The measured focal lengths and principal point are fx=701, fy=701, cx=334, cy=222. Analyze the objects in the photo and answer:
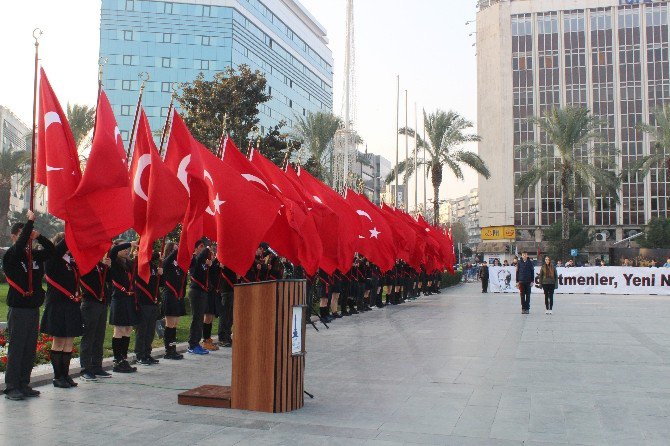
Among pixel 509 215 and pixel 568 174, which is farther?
pixel 509 215

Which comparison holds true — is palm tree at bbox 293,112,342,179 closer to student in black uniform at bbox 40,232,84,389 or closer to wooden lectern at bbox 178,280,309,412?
student in black uniform at bbox 40,232,84,389

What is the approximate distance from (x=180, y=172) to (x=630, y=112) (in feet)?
242

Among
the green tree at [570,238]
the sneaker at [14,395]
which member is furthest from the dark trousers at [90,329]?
the green tree at [570,238]

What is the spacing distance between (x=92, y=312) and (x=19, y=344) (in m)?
1.39

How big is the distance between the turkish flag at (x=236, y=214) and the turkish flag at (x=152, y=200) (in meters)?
0.43

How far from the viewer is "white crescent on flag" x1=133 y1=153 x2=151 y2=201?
8406 millimetres

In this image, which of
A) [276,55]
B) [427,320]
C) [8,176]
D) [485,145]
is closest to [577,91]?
[485,145]

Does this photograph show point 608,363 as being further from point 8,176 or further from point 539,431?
point 8,176

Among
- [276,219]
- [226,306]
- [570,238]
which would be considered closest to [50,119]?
[276,219]

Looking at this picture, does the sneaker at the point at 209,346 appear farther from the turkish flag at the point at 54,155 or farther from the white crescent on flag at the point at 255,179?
the turkish flag at the point at 54,155

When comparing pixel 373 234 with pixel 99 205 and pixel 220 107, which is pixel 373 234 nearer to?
pixel 220 107

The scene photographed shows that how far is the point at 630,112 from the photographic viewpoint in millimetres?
73875

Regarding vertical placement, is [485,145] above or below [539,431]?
above

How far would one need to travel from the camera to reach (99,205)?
752cm
